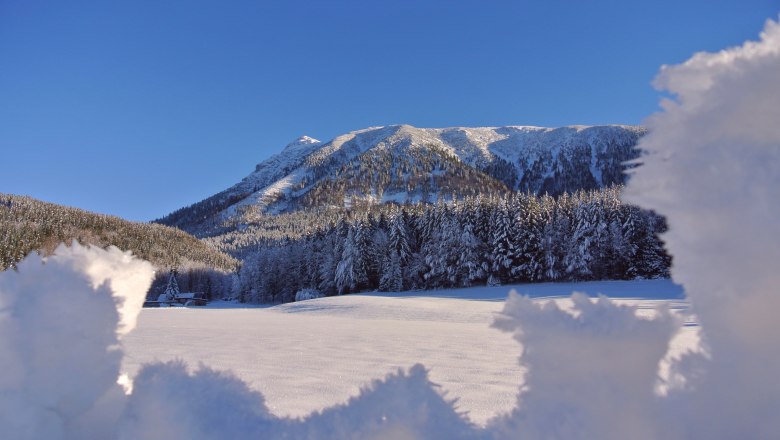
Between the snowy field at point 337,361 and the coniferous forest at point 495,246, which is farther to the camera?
the coniferous forest at point 495,246

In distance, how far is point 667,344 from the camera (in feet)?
2.86

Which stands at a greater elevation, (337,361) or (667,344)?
(667,344)

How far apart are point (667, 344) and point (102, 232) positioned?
12933 centimetres

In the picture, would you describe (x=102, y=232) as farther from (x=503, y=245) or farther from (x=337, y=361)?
(x=337, y=361)

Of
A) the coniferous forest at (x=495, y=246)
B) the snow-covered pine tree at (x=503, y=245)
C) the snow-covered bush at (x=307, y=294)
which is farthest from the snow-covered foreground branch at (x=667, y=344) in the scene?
the snow-covered bush at (x=307, y=294)

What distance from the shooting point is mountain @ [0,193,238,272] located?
9388cm

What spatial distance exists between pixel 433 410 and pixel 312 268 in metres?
53.6

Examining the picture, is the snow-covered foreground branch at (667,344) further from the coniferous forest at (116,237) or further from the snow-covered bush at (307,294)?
the coniferous forest at (116,237)

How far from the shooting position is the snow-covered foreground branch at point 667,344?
0.85 m

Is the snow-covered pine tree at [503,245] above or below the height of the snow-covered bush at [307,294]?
above

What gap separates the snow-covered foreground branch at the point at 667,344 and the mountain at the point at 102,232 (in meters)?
102

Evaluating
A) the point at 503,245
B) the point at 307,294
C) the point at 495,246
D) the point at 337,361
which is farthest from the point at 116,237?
the point at 337,361

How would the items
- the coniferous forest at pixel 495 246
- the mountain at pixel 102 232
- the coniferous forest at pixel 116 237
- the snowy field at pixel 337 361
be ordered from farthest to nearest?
the mountain at pixel 102 232
the coniferous forest at pixel 116 237
the coniferous forest at pixel 495 246
the snowy field at pixel 337 361

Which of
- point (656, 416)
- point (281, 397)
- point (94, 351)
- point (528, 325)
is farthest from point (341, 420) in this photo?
point (281, 397)
